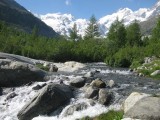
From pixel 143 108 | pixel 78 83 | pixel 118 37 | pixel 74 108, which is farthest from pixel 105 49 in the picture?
pixel 143 108

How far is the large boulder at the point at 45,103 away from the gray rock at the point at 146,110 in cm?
1016

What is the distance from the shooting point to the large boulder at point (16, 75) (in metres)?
40.2

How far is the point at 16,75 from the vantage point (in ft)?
134

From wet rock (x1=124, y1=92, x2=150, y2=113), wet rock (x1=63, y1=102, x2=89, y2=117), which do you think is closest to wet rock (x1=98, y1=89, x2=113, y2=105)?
wet rock (x1=63, y1=102, x2=89, y2=117)

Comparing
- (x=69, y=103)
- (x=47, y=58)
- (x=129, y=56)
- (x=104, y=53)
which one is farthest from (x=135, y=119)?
(x=104, y=53)

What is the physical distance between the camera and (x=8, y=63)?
41.7 metres

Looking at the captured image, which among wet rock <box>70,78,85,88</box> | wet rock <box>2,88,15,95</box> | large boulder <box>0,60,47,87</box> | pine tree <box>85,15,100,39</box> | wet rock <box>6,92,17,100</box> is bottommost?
wet rock <box>6,92,17,100</box>

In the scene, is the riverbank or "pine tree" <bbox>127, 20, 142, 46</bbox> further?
"pine tree" <bbox>127, 20, 142, 46</bbox>

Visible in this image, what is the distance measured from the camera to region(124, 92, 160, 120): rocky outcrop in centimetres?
2086

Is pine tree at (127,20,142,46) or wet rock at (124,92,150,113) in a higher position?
pine tree at (127,20,142,46)

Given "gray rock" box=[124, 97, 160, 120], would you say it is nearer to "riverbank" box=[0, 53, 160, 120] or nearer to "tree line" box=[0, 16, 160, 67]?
"riverbank" box=[0, 53, 160, 120]

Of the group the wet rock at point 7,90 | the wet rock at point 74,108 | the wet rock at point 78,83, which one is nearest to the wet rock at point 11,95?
the wet rock at point 7,90

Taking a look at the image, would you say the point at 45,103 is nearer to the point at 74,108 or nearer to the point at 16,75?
the point at 74,108

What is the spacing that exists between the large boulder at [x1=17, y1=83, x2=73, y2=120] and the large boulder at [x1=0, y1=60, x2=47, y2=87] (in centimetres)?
1063
